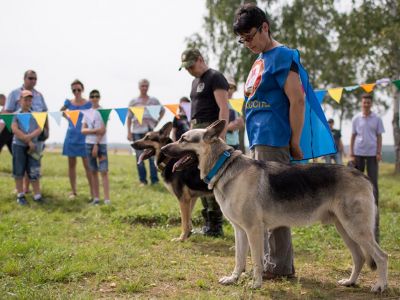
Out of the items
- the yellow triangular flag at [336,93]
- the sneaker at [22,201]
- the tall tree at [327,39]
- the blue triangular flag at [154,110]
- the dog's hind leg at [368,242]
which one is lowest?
the sneaker at [22,201]

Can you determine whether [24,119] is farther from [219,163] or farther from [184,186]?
[219,163]

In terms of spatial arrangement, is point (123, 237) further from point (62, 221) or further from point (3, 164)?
point (3, 164)

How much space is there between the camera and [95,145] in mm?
9023

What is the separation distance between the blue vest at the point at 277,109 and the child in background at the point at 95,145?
5.20m

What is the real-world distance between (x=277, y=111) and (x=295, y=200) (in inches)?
34.6

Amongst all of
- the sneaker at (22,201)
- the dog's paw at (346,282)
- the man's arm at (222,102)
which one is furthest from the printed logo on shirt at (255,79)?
the sneaker at (22,201)

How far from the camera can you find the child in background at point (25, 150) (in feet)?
29.5

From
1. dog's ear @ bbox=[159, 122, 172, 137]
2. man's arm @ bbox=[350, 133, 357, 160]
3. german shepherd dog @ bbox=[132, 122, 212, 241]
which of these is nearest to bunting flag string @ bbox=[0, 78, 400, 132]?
man's arm @ bbox=[350, 133, 357, 160]

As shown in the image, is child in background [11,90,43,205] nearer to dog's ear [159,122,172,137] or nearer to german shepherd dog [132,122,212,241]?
dog's ear [159,122,172,137]

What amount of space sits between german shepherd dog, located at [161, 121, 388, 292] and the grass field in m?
0.49

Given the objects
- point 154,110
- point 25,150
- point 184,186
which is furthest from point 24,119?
point 184,186

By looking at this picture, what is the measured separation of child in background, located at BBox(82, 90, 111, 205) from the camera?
908cm

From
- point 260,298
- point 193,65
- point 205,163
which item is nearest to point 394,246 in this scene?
point 260,298

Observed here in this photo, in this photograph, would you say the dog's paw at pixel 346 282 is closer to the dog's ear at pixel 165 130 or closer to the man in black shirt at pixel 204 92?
the man in black shirt at pixel 204 92
